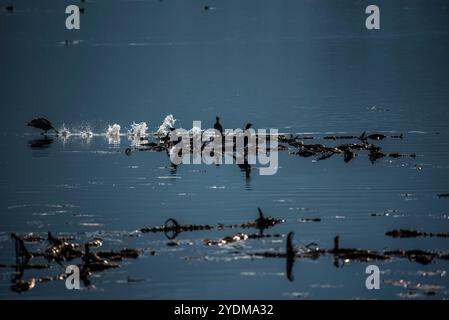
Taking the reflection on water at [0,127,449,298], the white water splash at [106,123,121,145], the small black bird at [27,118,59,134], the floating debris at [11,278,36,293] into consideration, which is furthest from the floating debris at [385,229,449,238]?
the small black bird at [27,118,59,134]

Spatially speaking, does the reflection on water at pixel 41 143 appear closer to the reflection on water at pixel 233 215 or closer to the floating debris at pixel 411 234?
the reflection on water at pixel 233 215

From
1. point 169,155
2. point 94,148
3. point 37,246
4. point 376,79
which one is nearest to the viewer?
point 37,246

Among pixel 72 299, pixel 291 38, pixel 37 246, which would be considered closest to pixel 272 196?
pixel 37 246

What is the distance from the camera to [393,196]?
152 feet

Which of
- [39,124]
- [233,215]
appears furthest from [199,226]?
[39,124]

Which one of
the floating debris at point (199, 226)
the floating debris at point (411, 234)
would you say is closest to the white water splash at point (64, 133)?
the floating debris at point (199, 226)

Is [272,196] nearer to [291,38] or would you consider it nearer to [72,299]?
[72,299]

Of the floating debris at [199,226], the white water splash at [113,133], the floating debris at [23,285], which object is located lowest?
the floating debris at [23,285]

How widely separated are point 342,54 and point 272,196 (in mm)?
102932

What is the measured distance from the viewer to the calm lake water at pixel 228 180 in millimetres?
33062

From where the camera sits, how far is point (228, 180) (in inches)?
2030

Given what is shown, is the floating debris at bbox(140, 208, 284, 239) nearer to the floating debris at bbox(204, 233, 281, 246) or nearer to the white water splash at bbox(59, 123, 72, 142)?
the floating debris at bbox(204, 233, 281, 246)

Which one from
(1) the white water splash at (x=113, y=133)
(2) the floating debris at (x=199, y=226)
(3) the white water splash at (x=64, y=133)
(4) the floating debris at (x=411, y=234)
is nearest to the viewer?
(4) the floating debris at (x=411, y=234)

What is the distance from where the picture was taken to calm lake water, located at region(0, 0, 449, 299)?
33062mm
